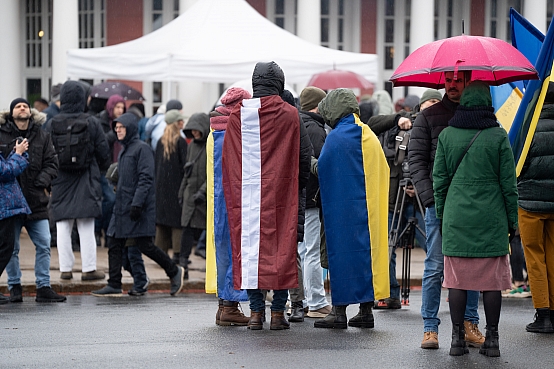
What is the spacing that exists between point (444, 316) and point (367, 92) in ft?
48.5

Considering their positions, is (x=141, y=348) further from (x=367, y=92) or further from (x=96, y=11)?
(x=96, y=11)

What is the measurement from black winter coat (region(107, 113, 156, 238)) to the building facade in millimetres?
15322

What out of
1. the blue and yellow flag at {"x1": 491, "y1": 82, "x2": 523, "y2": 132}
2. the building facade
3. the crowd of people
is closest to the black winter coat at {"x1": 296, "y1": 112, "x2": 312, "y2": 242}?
the crowd of people

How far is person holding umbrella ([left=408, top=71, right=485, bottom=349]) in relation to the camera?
7680 mm

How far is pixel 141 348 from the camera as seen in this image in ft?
25.1

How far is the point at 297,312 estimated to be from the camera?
9.29m

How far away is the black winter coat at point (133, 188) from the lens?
1140 cm

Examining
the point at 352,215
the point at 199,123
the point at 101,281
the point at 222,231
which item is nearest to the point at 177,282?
the point at 101,281

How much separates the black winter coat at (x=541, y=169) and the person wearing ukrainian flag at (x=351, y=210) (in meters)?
1.15

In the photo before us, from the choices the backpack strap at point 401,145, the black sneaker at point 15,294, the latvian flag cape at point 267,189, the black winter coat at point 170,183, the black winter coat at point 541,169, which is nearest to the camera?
the latvian flag cape at point 267,189

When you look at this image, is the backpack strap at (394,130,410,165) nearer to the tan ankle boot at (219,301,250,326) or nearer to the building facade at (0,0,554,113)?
the tan ankle boot at (219,301,250,326)

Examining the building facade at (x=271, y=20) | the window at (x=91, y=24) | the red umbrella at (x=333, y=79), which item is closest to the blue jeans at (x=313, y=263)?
the red umbrella at (x=333, y=79)

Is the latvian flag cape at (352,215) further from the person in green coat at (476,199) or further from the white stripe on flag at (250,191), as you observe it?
the person in green coat at (476,199)

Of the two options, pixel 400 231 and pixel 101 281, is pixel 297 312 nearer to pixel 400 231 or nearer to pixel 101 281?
pixel 400 231
